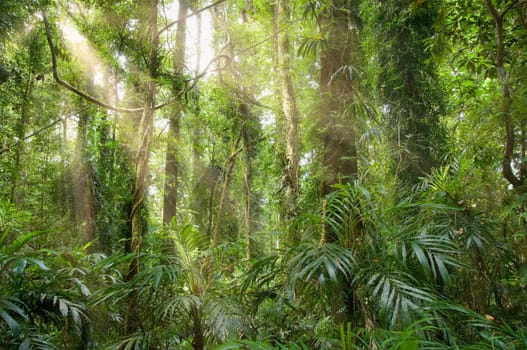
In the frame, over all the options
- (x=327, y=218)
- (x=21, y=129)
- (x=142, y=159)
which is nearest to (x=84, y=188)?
(x=21, y=129)

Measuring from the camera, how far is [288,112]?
3678 millimetres

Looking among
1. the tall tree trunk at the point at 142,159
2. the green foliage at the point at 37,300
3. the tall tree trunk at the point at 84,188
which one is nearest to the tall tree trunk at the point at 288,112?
the tall tree trunk at the point at 142,159

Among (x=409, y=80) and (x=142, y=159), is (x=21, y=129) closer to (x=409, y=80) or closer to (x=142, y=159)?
(x=142, y=159)

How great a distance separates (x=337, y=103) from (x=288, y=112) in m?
1.19

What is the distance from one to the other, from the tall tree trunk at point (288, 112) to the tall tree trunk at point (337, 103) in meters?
0.81

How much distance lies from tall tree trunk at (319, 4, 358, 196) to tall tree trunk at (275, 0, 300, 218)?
0.81 meters

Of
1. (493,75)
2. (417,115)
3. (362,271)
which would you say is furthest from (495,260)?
(417,115)

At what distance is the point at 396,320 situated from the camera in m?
1.42

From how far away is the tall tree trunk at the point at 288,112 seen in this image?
3.36 m

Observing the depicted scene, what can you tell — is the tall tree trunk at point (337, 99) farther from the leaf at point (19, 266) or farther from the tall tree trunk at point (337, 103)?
the leaf at point (19, 266)

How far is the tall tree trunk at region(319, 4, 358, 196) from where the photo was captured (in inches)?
96.2

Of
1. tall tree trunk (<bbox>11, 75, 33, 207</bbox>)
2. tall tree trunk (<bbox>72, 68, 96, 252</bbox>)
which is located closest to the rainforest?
tall tree trunk (<bbox>11, 75, 33, 207</bbox>)

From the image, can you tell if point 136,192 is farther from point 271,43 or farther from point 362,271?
point 271,43

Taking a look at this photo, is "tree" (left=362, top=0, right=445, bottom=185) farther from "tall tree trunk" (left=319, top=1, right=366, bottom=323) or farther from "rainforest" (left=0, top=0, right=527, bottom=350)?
"tall tree trunk" (left=319, top=1, right=366, bottom=323)
